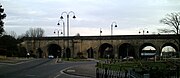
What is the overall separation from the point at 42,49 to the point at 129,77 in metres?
109

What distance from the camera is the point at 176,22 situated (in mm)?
90812

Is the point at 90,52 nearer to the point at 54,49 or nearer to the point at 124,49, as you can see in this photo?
the point at 124,49

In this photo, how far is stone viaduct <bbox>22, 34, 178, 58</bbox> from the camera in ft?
353

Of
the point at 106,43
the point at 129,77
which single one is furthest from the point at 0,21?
the point at 129,77

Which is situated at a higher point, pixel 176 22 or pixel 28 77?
pixel 176 22

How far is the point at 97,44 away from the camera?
11419 cm

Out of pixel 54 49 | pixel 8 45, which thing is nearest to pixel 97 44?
pixel 54 49

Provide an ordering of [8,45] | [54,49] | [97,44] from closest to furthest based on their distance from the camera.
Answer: [8,45] → [97,44] → [54,49]

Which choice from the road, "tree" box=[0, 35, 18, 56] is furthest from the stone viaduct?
the road

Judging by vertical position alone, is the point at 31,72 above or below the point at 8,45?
below

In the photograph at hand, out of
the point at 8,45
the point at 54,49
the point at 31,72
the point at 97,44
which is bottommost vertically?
the point at 31,72

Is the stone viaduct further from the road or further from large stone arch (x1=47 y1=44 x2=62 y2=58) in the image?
the road

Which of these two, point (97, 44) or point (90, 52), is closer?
point (97, 44)

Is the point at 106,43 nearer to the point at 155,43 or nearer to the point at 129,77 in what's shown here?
the point at 155,43
